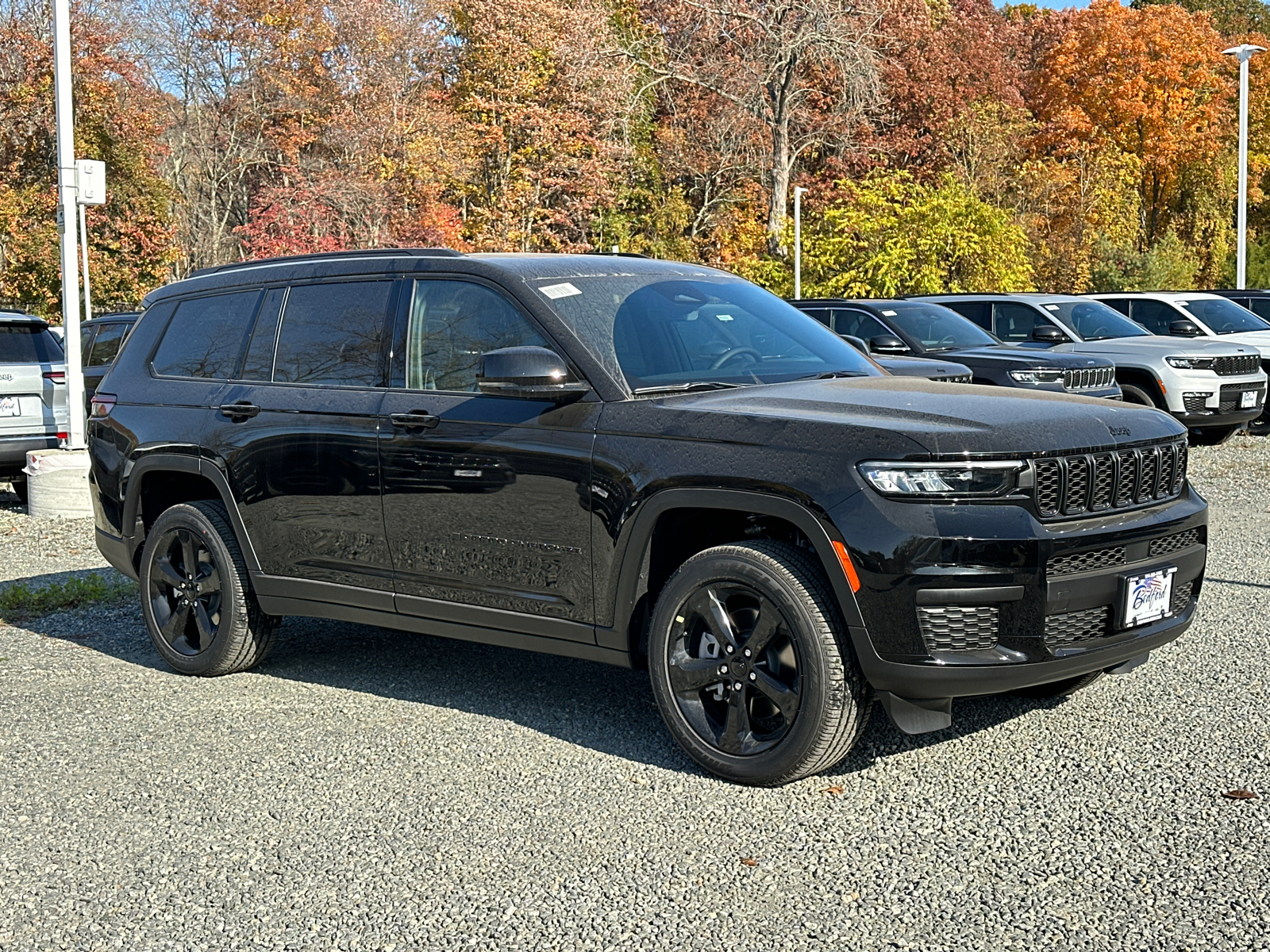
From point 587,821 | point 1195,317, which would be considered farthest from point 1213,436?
point 587,821

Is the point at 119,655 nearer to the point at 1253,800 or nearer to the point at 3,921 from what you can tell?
the point at 3,921

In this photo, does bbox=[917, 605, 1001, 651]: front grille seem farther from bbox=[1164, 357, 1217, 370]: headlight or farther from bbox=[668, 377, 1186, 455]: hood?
bbox=[1164, 357, 1217, 370]: headlight

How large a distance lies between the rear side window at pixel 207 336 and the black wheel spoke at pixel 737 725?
3.03 meters

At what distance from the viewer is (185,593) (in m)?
6.68

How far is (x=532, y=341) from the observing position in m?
5.46

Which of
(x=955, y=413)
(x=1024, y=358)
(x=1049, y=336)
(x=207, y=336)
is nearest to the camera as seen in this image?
(x=955, y=413)

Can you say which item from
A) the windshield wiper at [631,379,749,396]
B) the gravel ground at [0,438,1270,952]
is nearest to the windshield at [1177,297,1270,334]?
the gravel ground at [0,438,1270,952]

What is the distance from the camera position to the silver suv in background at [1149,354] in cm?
1561

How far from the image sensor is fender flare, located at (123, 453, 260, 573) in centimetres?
639

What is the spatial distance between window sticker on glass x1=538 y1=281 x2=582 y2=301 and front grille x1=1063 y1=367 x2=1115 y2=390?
9.70 meters

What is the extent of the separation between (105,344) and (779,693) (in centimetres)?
1342

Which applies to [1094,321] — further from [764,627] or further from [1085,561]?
[764,627]

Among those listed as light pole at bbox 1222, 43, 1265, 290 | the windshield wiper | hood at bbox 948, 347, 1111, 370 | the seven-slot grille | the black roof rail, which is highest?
light pole at bbox 1222, 43, 1265, 290

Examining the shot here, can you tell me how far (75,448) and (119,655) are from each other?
6804 millimetres
